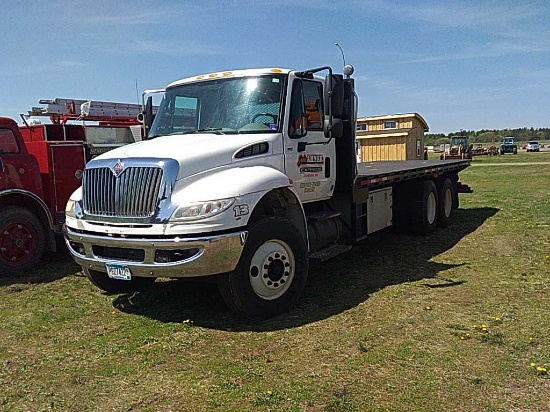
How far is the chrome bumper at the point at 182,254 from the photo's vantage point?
522 cm

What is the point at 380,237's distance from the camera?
35.1 ft

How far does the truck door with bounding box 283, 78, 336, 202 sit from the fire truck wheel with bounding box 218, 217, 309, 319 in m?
0.99

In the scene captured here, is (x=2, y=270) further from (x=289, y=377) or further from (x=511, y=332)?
(x=511, y=332)

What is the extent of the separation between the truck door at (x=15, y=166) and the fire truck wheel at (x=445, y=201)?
300 inches

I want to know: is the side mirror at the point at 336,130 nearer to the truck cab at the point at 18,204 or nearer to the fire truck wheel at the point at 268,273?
the fire truck wheel at the point at 268,273

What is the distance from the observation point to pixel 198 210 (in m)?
5.21

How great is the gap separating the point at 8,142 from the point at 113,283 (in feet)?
10.3

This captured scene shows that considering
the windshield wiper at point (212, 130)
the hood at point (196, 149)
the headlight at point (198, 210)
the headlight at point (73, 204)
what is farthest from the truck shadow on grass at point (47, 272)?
the headlight at point (198, 210)

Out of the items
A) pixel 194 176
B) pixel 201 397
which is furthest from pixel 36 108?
pixel 201 397

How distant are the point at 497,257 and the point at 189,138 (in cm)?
514

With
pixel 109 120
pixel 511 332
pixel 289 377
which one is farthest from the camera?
pixel 109 120

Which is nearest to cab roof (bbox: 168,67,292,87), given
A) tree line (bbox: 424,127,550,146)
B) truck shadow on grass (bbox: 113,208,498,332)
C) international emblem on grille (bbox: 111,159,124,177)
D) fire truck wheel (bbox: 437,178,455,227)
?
international emblem on grille (bbox: 111,159,124,177)

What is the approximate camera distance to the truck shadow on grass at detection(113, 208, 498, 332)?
19.3 ft

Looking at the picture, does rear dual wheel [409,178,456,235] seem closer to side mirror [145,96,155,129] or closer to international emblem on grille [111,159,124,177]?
side mirror [145,96,155,129]
